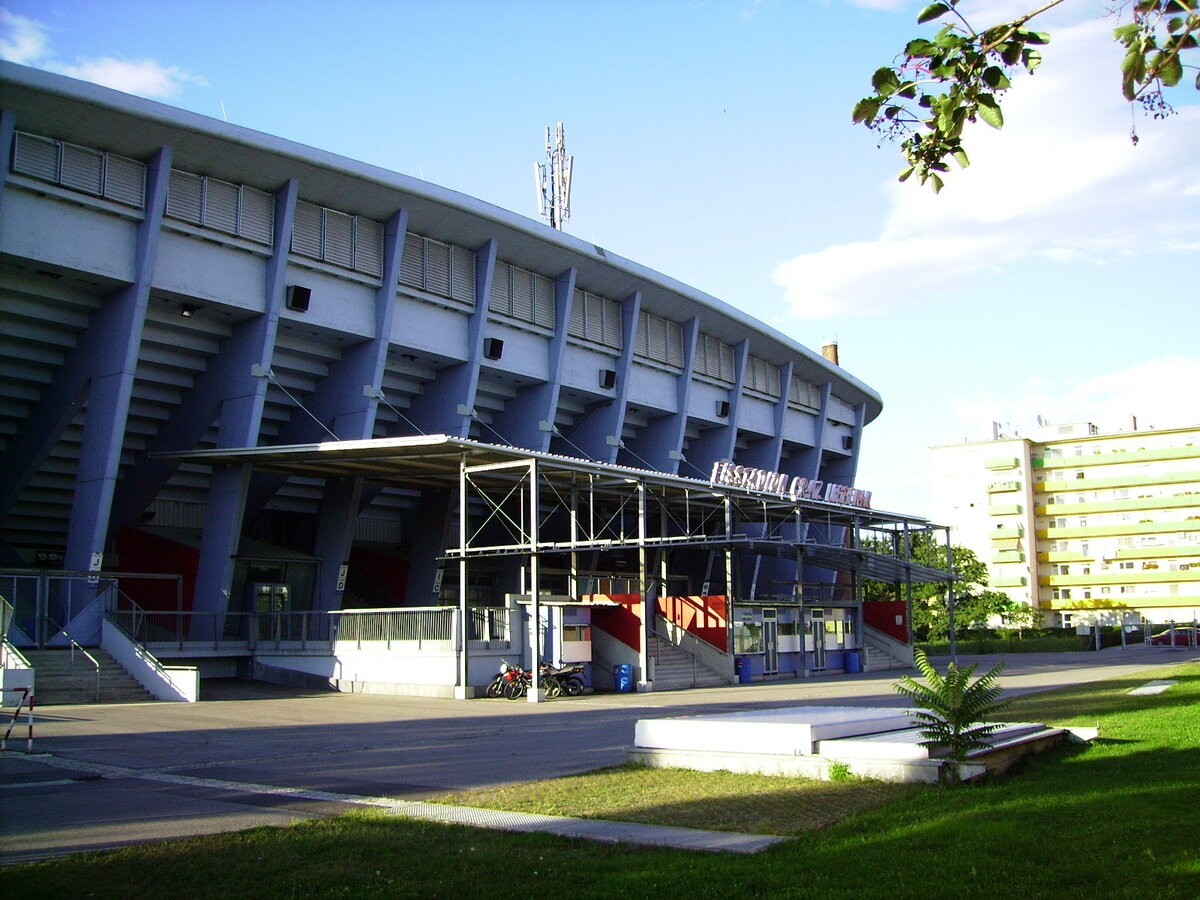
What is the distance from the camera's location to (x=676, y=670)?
3647cm

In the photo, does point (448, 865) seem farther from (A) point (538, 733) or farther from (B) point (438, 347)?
(B) point (438, 347)

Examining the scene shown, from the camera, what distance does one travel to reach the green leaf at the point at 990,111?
5.61m

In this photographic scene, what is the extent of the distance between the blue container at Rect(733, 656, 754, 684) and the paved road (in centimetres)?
666

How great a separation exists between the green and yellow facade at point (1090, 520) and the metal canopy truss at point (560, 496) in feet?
152

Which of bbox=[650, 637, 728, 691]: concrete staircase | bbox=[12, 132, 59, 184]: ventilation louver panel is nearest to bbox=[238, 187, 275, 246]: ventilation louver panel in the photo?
bbox=[12, 132, 59, 184]: ventilation louver panel

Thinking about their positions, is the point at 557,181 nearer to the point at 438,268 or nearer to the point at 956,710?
the point at 438,268

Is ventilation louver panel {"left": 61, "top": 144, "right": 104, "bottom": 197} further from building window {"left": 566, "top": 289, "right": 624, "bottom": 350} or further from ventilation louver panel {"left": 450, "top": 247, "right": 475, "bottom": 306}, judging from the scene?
building window {"left": 566, "top": 289, "right": 624, "bottom": 350}

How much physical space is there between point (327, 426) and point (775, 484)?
16.1m

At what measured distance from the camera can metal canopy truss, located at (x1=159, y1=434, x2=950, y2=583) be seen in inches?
1212

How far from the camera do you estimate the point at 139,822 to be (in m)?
10.8

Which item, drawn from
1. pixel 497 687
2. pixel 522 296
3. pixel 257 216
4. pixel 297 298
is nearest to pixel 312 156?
pixel 257 216

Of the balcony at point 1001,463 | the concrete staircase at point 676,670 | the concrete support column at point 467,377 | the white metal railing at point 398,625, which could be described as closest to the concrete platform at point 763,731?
the white metal railing at point 398,625

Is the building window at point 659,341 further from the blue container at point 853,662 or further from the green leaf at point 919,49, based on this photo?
the green leaf at point 919,49

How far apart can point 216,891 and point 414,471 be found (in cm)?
2789
